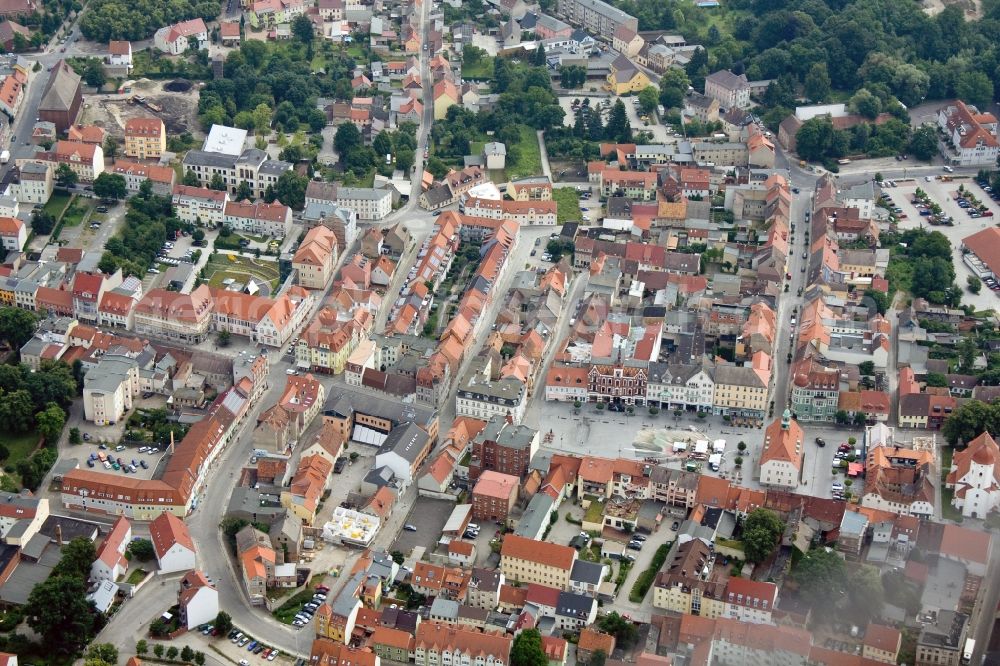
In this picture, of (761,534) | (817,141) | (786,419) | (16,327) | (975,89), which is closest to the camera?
(761,534)

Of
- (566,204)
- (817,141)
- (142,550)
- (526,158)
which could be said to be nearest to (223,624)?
(142,550)

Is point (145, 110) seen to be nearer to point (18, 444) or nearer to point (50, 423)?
point (50, 423)

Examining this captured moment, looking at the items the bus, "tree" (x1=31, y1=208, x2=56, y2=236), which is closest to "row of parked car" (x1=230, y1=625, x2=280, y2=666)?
the bus

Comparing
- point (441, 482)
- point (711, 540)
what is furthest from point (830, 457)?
point (441, 482)

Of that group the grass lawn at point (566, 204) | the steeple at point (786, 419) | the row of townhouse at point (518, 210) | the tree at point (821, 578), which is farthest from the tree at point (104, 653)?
the grass lawn at point (566, 204)

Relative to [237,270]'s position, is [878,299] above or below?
above

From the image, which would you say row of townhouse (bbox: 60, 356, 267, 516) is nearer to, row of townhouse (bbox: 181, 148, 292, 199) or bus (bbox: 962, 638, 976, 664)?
row of townhouse (bbox: 181, 148, 292, 199)

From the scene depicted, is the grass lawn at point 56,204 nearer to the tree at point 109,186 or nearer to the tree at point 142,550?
the tree at point 109,186
